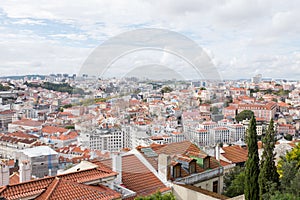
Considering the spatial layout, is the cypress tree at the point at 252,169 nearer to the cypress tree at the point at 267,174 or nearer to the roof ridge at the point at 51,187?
the cypress tree at the point at 267,174

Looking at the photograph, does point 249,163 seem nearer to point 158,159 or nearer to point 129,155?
point 158,159

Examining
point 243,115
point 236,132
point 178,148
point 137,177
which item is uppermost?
point 178,148

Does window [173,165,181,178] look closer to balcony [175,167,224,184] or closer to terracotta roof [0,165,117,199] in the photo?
balcony [175,167,224,184]

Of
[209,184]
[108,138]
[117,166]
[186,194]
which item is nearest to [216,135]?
[209,184]

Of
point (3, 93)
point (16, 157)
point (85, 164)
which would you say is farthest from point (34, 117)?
point (85, 164)

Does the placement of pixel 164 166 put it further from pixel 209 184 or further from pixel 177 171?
pixel 209 184

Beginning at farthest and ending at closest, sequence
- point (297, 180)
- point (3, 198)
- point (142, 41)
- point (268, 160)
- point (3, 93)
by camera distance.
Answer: point (3, 93), point (268, 160), point (297, 180), point (142, 41), point (3, 198)
